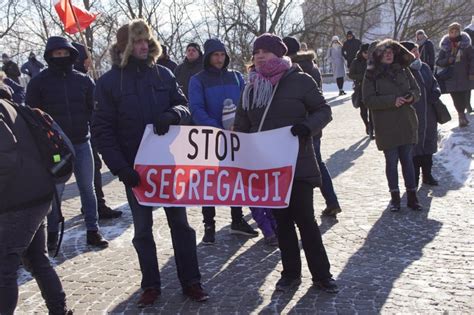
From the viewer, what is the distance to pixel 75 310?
14.7ft

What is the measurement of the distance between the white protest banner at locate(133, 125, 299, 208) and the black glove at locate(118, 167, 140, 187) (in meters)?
0.09

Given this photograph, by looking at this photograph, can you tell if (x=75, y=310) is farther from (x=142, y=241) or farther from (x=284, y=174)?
(x=284, y=174)

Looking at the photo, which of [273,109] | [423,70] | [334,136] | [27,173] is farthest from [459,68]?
[27,173]

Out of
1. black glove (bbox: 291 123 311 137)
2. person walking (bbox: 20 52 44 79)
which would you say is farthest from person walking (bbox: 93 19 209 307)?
person walking (bbox: 20 52 44 79)

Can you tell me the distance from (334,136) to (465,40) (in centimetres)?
332

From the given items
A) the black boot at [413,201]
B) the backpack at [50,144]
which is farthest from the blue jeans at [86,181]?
the black boot at [413,201]

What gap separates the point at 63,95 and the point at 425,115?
4.36 meters

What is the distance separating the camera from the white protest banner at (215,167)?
14.4ft

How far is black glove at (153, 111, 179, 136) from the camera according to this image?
4.28 m

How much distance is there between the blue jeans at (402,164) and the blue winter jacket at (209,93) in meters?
2.14

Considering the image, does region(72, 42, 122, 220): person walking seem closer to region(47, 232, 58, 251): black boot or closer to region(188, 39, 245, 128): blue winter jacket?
region(47, 232, 58, 251): black boot

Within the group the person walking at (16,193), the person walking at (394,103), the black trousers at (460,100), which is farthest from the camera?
the black trousers at (460,100)

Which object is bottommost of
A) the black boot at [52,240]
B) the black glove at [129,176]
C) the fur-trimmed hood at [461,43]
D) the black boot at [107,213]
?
the black boot at [107,213]

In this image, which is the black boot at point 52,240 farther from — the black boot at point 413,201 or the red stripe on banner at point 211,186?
the black boot at point 413,201
